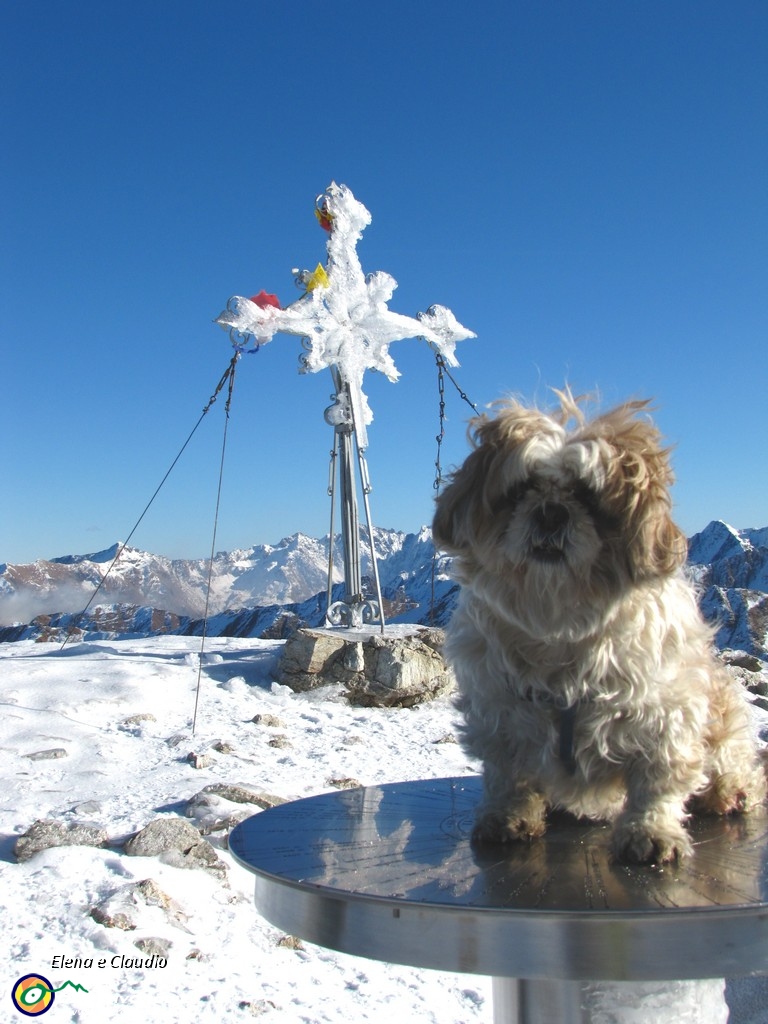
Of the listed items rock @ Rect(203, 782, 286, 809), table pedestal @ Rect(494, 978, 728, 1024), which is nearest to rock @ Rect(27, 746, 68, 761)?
rock @ Rect(203, 782, 286, 809)

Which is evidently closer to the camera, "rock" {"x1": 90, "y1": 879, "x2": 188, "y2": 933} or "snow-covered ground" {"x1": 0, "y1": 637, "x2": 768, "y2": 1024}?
"snow-covered ground" {"x1": 0, "y1": 637, "x2": 768, "y2": 1024}

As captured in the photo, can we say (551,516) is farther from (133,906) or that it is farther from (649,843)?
(133,906)

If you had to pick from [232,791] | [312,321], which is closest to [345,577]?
[312,321]

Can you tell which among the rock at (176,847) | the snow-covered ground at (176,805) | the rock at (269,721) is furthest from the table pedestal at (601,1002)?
the rock at (269,721)

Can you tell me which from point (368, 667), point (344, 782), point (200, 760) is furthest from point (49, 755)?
point (368, 667)

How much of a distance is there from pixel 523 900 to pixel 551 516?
839 mm

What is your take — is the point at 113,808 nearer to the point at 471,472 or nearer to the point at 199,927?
the point at 199,927

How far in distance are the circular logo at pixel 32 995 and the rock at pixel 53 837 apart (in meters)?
1.29

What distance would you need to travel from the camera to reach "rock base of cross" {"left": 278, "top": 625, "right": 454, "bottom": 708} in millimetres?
9711

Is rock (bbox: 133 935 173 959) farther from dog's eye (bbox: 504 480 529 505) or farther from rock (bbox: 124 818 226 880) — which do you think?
dog's eye (bbox: 504 480 529 505)

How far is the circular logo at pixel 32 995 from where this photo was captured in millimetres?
3453

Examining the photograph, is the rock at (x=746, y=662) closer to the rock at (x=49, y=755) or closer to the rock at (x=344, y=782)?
the rock at (x=344, y=782)

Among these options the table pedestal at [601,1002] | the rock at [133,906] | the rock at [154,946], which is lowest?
the rock at [154,946]

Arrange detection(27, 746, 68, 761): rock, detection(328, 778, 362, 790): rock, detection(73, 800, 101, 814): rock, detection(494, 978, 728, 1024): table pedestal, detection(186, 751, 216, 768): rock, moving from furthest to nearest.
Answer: detection(186, 751, 216, 768): rock < detection(27, 746, 68, 761): rock < detection(328, 778, 362, 790): rock < detection(73, 800, 101, 814): rock < detection(494, 978, 728, 1024): table pedestal
